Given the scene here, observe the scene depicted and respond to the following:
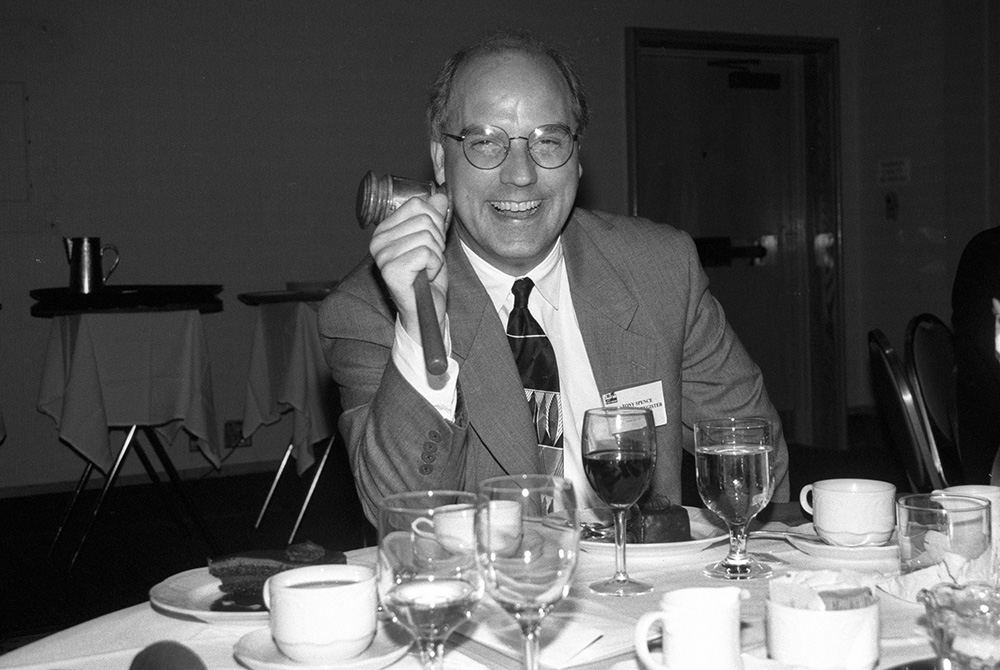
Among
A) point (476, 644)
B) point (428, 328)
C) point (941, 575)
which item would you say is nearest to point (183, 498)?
point (428, 328)

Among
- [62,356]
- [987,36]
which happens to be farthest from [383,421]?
[987,36]

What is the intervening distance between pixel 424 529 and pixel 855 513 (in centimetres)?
63

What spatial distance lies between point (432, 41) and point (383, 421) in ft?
15.5

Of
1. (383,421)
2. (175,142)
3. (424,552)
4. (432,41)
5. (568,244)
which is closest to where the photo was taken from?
(424,552)

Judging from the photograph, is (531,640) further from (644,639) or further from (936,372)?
(936,372)

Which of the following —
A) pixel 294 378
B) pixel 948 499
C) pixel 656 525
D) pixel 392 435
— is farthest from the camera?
pixel 294 378

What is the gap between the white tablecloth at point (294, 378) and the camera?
452cm

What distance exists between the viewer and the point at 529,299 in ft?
6.79

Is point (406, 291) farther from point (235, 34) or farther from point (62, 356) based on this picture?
point (235, 34)

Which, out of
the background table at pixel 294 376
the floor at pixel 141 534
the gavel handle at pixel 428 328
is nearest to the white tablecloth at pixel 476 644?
the gavel handle at pixel 428 328

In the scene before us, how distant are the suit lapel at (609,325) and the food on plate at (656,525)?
57 cm

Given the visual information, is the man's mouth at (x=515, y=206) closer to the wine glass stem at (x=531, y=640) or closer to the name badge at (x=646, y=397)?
the name badge at (x=646, y=397)

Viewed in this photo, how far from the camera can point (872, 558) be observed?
49.6 inches

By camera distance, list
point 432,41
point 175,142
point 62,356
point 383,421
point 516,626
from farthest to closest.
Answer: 1. point 432,41
2. point 175,142
3. point 62,356
4. point 383,421
5. point 516,626
